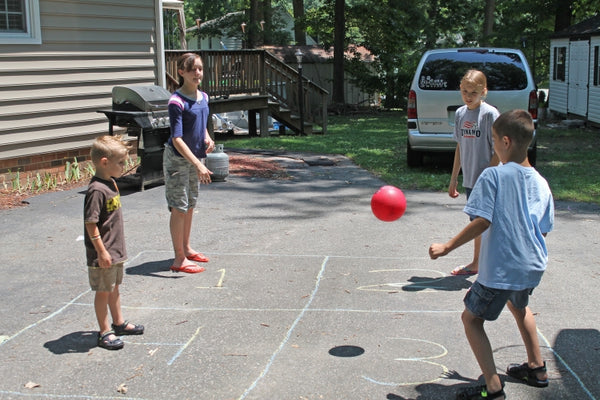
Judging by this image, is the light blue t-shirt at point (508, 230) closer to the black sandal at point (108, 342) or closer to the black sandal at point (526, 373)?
the black sandal at point (526, 373)

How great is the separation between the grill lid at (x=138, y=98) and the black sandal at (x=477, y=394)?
723 centimetres

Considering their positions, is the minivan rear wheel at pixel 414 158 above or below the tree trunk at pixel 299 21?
below

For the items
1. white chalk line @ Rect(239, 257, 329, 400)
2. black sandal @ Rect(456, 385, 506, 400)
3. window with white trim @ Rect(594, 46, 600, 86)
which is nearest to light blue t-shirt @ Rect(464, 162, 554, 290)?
black sandal @ Rect(456, 385, 506, 400)

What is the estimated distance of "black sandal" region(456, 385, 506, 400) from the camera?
3.56 m

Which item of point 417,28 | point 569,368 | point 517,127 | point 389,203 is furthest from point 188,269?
point 417,28

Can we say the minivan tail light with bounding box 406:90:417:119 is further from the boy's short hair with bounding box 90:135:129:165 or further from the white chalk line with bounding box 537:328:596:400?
the boy's short hair with bounding box 90:135:129:165

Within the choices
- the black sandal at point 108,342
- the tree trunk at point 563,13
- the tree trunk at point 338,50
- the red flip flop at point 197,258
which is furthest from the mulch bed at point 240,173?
the tree trunk at point 563,13

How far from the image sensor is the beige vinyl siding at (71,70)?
10086 millimetres

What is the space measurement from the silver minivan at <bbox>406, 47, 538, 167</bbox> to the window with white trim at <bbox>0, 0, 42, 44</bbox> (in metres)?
6.02

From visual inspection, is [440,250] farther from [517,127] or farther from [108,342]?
[108,342]

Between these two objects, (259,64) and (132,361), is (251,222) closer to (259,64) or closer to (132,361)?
(132,361)

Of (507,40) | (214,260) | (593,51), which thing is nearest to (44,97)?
(214,260)

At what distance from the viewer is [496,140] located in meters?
3.64

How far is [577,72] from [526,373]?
20.1m
